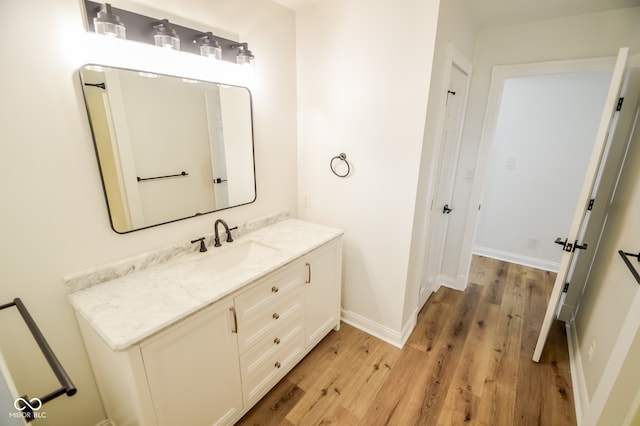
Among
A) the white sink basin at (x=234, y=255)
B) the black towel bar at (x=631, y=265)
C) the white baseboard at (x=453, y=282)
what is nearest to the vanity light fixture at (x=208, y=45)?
the white sink basin at (x=234, y=255)

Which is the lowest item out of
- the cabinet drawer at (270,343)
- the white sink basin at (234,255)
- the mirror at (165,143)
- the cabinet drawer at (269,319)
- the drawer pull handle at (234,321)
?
the cabinet drawer at (270,343)

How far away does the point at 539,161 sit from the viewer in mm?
3291

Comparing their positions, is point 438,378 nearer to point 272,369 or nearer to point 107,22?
point 272,369

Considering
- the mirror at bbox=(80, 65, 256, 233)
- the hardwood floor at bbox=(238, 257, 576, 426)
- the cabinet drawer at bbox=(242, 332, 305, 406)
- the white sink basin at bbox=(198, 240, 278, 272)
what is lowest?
the hardwood floor at bbox=(238, 257, 576, 426)

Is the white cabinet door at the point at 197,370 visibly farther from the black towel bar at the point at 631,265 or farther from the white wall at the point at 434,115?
the black towel bar at the point at 631,265

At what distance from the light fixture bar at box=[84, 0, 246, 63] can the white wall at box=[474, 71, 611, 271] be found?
2612mm

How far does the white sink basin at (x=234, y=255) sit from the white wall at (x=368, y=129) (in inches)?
26.8

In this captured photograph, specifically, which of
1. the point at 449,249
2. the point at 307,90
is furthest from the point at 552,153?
the point at 307,90

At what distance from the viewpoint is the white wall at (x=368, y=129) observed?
68.4 inches

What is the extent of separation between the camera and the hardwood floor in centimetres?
166

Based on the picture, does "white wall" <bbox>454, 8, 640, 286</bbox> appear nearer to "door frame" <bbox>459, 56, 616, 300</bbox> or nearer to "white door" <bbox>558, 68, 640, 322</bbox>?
"door frame" <bbox>459, 56, 616, 300</bbox>

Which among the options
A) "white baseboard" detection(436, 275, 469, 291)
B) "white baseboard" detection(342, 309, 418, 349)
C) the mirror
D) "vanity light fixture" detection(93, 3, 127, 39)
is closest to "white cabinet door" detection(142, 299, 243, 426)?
the mirror

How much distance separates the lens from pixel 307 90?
2.20 meters

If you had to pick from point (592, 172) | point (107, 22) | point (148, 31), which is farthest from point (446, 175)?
point (107, 22)
